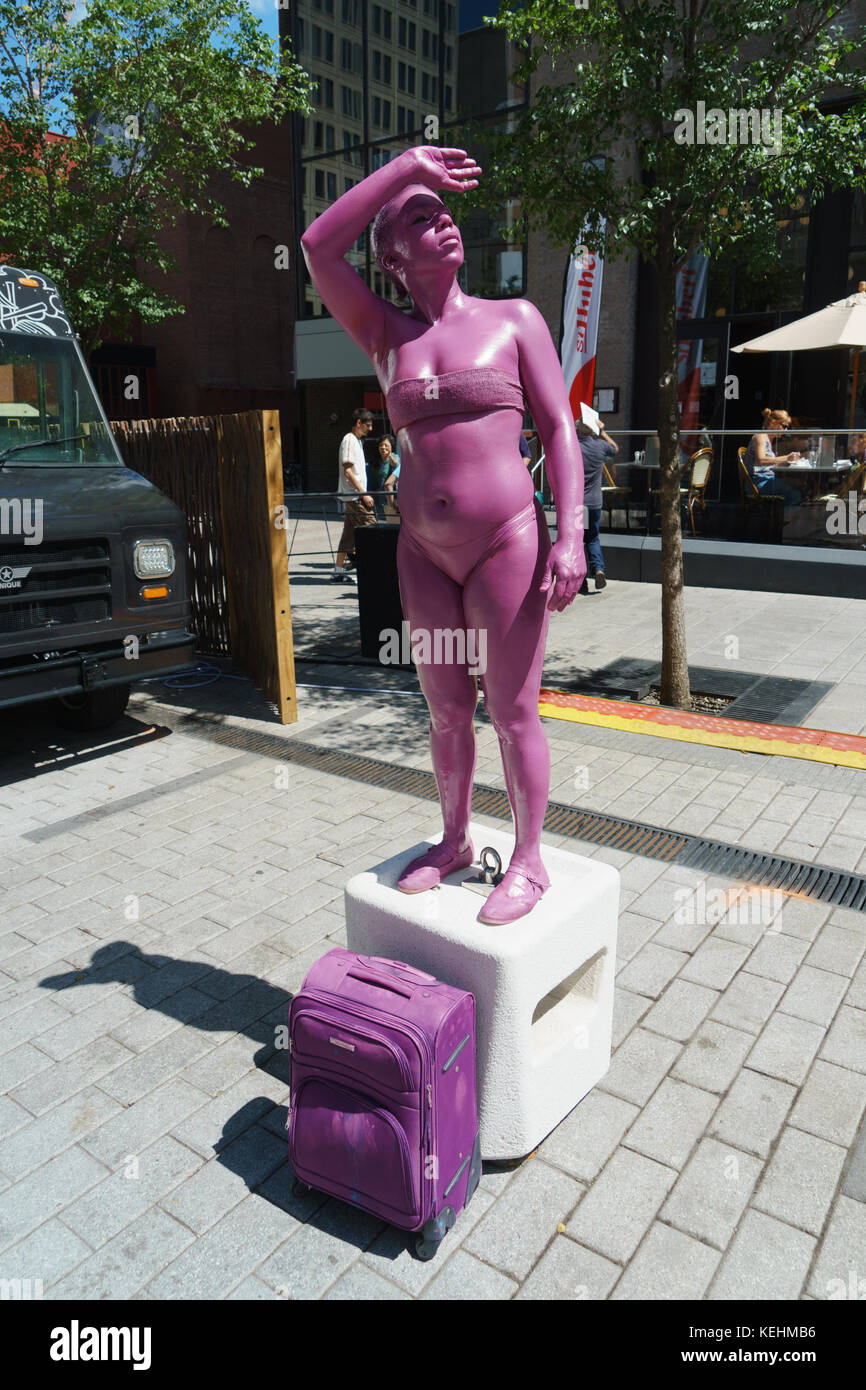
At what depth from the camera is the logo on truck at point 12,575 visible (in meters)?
5.35

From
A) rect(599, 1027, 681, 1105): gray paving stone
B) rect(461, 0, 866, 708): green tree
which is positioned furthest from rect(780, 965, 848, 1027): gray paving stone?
rect(461, 0, 866, 708): green tree

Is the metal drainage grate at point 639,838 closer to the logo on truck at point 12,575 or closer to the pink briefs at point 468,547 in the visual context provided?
the logo on truck at point 12,575

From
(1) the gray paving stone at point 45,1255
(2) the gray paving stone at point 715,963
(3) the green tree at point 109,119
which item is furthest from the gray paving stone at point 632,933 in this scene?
(3) the green tree at point 109,119

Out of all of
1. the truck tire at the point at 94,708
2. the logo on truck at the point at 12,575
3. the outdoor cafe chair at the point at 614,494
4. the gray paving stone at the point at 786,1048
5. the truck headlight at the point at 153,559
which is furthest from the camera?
the outdoor cafe chair at the point at 614,494

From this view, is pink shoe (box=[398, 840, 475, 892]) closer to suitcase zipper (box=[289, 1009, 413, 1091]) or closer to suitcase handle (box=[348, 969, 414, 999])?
suitcase handle (box=[348, 969, 414, 999])

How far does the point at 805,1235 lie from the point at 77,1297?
6.05 ft

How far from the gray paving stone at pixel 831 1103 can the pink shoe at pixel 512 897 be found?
1036 mm

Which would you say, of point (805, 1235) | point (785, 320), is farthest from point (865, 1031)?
point (785, 320)

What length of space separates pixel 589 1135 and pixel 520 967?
0.65m

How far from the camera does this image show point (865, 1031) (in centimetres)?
326

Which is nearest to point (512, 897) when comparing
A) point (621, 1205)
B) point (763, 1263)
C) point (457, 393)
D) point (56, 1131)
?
point (621, 1205)

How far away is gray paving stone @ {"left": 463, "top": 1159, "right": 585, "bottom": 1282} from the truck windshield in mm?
5196

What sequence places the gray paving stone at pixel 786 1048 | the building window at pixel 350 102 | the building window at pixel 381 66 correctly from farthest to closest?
the building window at pixel 350 102 < the building window at pixel 381 66 < the gray paving stone at pixel 786 1048

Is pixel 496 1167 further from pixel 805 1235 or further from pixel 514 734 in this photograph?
pixel 514 734
